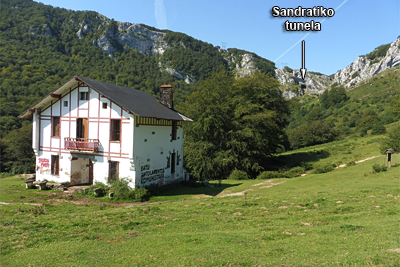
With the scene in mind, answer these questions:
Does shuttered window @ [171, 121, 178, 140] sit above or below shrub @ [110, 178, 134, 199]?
above

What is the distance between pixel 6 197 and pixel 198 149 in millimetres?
23768

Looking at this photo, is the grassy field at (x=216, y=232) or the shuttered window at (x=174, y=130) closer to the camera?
the grassy field at (x=216, y=232)

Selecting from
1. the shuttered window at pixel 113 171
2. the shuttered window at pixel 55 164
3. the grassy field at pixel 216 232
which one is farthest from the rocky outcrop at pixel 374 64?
the shuttered window at pixel 55 164

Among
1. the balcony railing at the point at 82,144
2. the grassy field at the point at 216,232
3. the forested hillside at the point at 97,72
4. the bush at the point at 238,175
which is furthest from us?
the forested hillside at the point at 97,72

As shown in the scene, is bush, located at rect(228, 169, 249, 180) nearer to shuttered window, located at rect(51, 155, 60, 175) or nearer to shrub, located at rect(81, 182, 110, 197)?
shrub, located at rect(81, 182, 110, 197)

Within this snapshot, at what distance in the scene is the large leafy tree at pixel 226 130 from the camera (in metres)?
37.6

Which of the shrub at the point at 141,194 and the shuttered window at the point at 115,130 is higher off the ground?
the shuttered window at the point at 115,130

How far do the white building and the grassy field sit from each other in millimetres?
4757

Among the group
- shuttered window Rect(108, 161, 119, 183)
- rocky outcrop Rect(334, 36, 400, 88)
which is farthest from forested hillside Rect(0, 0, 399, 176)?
shuttered window Rect(108, 161, 119, 183)

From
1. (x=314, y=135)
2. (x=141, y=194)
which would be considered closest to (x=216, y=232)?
(x=141, y=194)

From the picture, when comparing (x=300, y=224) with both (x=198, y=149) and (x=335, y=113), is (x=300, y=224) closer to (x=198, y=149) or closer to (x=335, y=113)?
(x=198, y=149)

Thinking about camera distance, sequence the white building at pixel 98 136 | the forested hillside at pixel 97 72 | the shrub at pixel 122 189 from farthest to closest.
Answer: the forested hillside at pixel 97 72, the white building at pixel 98 136, the shrub at pixel 122 189

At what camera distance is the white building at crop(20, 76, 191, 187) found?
2130 cm

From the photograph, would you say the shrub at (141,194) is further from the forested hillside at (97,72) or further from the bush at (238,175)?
the forested hillside at (97,72)
